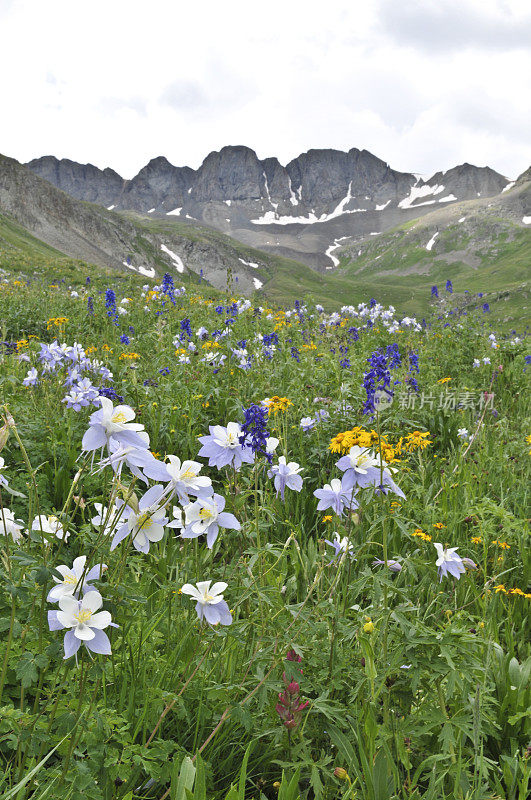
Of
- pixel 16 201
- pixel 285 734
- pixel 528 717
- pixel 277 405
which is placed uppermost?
pixel 16 201

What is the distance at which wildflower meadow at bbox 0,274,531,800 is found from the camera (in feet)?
4.23

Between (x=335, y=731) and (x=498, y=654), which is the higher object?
(x=335, y=731)

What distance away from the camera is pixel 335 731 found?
5.55 feet

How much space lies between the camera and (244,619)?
1.77 meters

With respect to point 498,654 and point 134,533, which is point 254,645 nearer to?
point 134,533

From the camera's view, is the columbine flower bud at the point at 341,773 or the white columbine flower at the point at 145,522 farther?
the columbine flower bud at the point at 341,773

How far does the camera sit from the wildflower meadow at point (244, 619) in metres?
1.29

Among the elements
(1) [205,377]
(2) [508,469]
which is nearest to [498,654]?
(2) [508,469]

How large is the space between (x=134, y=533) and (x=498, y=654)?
2.13m

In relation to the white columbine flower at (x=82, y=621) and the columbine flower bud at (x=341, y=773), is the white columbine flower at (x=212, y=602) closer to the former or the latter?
the white columbine flower at (x=82, y=621)

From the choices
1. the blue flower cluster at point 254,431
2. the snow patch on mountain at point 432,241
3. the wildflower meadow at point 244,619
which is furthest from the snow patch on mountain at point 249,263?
the blue flower cluster at point 254,431

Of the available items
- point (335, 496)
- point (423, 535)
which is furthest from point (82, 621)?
point (423, 535)

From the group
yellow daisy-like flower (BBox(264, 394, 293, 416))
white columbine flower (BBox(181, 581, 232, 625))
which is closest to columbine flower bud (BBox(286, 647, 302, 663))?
white columbine flower (BBox(181, 581, 232, 625))

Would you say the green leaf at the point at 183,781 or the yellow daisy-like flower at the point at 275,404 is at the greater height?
the yellow daisy-like flower at the point at 275,404
